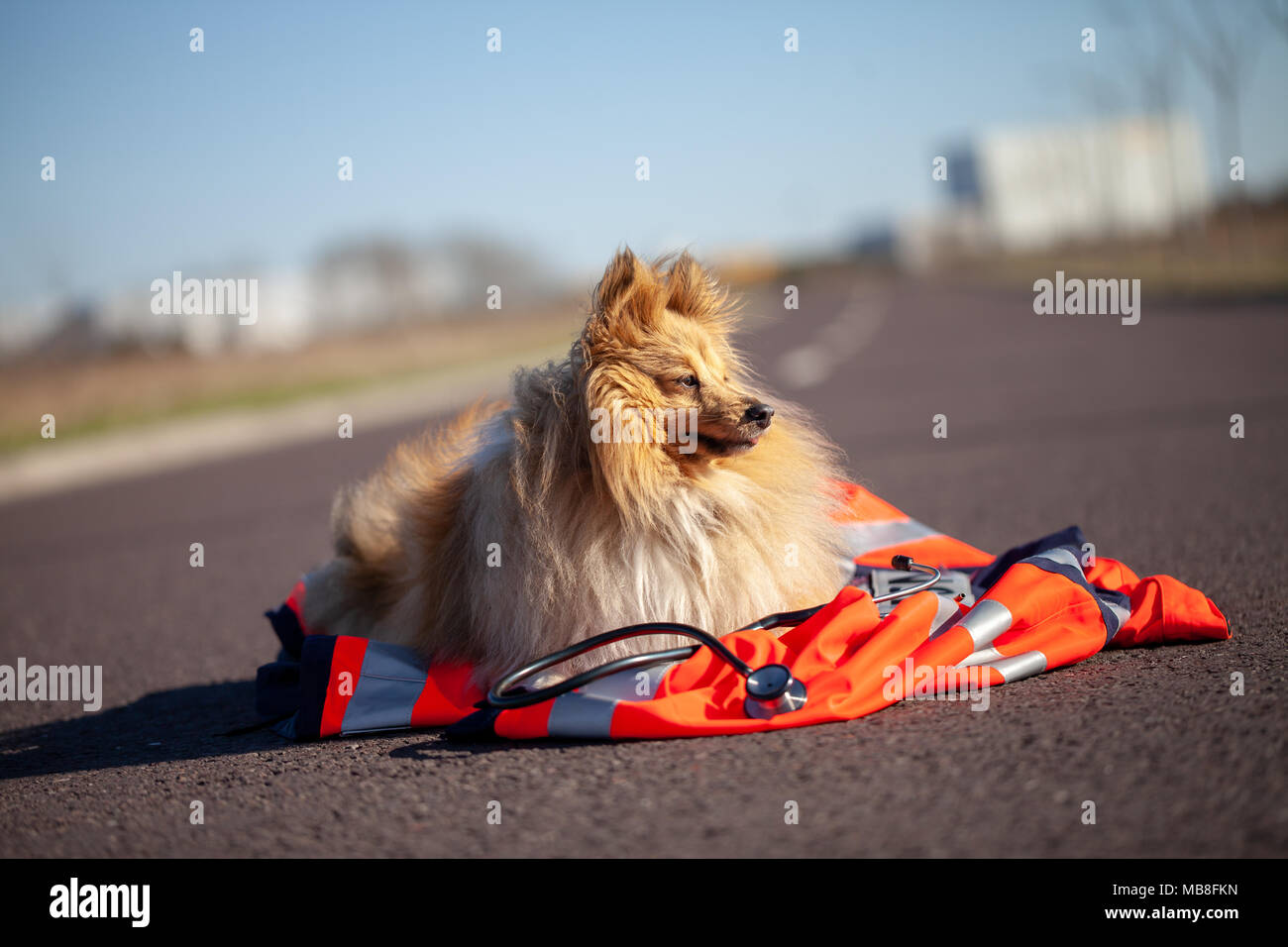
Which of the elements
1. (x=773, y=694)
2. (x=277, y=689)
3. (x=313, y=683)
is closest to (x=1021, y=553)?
(x=773, y=694)

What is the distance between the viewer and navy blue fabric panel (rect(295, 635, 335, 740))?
444 centimetres

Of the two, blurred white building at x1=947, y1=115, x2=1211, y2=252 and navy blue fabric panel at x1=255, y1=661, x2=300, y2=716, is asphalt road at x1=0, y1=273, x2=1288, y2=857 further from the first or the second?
blurred white building at x1=947, y1=115, x2=1211, y2=252

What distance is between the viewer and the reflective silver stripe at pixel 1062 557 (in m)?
4.63

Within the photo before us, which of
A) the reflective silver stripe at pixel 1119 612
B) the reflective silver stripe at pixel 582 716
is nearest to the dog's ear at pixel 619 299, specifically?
the reflective silver stripe at pixel 582 716

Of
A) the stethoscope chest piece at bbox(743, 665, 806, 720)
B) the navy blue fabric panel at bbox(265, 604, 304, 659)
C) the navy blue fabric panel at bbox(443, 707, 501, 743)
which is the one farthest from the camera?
the navy blue fabric panel at bbox(265, 604, 304, 659)

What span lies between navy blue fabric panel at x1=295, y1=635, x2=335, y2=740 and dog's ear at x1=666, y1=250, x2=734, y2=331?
2.14 meters

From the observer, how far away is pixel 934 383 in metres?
20.0

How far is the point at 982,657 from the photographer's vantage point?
13.6 feet

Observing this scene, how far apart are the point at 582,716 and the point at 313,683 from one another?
1.30 meters

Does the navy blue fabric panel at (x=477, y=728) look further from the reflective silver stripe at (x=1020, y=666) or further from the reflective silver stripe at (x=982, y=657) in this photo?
the reflective silver stripe at (x=1020, y=666)

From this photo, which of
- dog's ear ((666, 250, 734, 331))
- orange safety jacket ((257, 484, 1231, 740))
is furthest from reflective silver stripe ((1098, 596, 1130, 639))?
dog's ear ((666, 250, 734, 331))

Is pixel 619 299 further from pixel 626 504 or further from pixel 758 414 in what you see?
pixel 626 504
